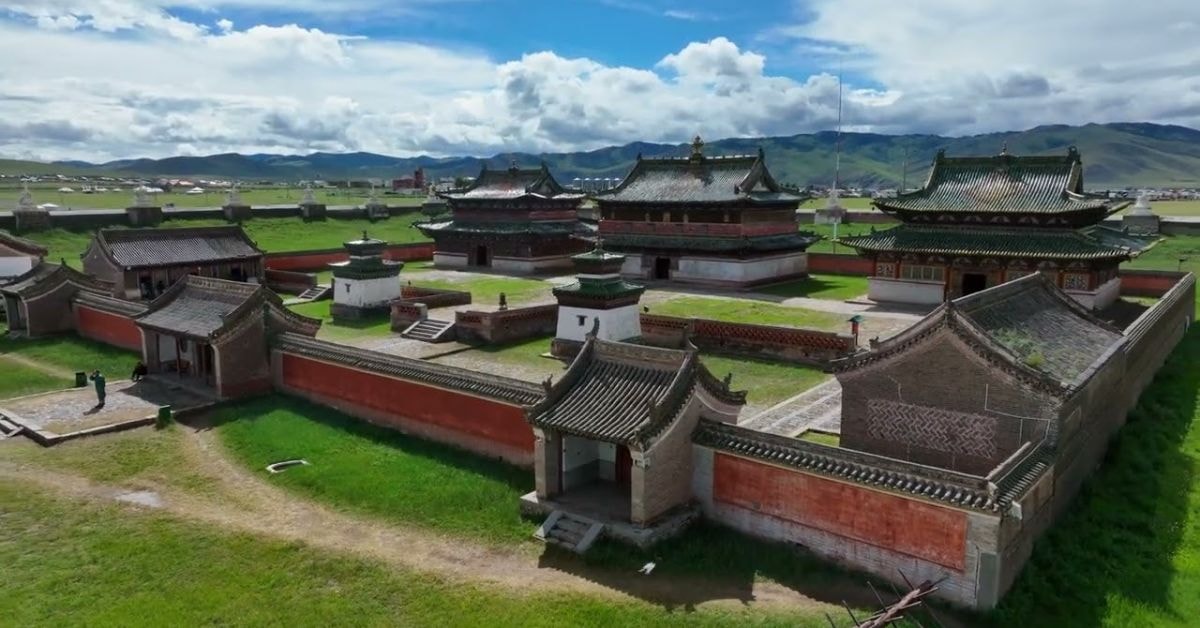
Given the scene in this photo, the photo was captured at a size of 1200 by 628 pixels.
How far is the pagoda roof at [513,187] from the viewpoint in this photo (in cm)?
5150

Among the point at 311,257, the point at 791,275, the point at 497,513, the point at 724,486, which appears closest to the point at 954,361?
the point at 724,486

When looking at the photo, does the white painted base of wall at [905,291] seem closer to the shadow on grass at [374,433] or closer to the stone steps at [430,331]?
the stone steps at [430,331]

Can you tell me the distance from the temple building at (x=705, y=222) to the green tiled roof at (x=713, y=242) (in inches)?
2.2

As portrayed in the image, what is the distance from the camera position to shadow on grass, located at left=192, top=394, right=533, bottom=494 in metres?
18.1

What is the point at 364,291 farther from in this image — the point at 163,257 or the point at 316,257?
the point at 316,257

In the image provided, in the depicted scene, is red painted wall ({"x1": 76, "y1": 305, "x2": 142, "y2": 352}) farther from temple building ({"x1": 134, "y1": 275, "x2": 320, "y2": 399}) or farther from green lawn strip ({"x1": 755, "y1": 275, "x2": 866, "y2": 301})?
green lawn strip ({"x1": 755, "y1": 275, "x2": 866, "y2": 301})

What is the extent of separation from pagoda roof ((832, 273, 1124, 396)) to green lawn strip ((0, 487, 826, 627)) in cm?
610

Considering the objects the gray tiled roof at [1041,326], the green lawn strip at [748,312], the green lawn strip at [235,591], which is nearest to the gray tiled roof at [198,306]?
the green lawn strip at [235,591]

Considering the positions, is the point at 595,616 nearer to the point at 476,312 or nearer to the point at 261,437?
the point at 261,437

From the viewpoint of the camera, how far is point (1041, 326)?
712 inches

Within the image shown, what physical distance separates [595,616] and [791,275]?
3644 centimetres

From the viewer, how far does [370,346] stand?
30.9m

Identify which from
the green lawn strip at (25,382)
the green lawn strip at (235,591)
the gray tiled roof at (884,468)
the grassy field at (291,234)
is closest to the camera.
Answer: the gray tiled roof at (884,468)

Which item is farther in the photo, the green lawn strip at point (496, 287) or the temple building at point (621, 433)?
the green lawn strip at point (496, 287)
